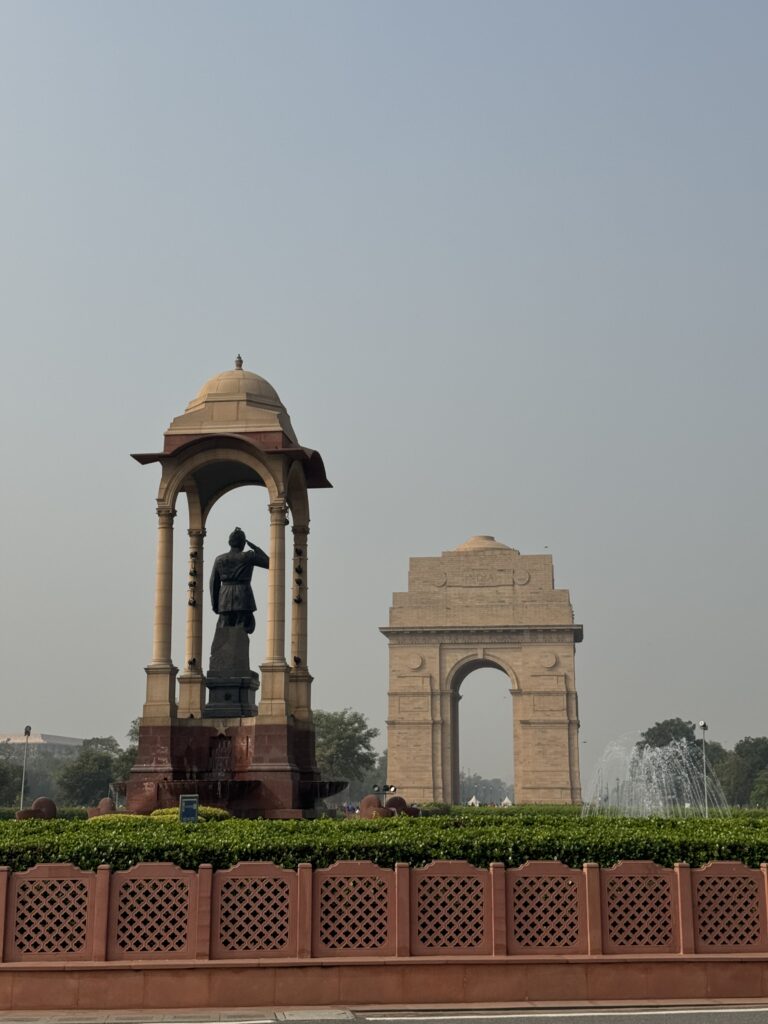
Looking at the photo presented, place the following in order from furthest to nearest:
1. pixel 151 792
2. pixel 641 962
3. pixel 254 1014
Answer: pixel 151 792 < pixel 641 962 < pixel 254 1014

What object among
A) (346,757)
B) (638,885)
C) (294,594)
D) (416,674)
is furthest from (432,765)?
(638,885)

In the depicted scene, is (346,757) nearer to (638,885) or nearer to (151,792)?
(151,792)

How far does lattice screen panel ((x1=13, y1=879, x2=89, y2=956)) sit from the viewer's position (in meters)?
11.2

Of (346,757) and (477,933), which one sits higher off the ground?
(346,757)

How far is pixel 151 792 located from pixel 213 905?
12198 millimetres

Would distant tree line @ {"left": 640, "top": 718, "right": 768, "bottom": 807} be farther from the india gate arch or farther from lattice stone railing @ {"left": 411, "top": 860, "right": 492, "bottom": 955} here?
lattice stone railing @ {"left": 411, "top": 860, "right": 492, "bottom": 955}

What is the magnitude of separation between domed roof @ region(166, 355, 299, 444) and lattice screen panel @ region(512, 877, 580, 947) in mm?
14937

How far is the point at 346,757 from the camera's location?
83812 millimetres

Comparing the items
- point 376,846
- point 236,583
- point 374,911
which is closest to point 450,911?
point 374,911

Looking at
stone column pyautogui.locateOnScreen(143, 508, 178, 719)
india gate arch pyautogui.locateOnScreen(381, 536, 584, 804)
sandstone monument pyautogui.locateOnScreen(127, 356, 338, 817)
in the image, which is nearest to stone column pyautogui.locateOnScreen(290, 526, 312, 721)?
sandstone monument pyautogui.locateOnScreen(127, 356, 338, 817)

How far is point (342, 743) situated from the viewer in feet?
274

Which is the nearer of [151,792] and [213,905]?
[213,905]

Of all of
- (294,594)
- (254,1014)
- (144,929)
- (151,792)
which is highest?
(294,594)

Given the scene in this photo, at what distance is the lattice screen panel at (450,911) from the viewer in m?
11.4
